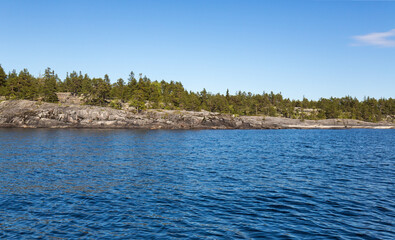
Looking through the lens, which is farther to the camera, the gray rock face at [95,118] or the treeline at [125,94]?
the treeline at [125,94]

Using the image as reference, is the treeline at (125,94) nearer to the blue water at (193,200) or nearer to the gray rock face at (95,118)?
the gray rock face at (95,118)

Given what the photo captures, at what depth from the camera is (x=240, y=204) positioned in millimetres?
18500

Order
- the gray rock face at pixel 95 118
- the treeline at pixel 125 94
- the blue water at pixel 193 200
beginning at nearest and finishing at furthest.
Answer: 1. the blue water at pixel 193 200
2. the gray rock face at pixel 95 118
3. the treeline at pixel 125 94

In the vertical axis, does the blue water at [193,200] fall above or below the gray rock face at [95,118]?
below

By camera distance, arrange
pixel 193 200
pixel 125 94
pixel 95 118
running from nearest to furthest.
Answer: pixel 193 200, pixel 95 118, pixel 125 94

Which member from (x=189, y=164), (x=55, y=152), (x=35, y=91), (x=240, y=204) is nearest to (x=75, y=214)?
(x=240, y=204)

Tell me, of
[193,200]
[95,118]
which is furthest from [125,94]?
[193,200]

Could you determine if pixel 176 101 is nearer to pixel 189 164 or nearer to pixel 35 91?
pixel 35 91

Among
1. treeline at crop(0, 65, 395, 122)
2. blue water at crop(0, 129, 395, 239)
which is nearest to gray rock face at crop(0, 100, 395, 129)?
treeline at crop(0, 65, 395, 122)

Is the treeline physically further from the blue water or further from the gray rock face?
the blue water

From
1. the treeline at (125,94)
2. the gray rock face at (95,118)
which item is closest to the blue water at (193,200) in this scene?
the gray rock face at (95,118)

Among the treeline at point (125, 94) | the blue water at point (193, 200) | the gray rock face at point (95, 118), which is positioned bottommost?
the blue water at point (193, 200)

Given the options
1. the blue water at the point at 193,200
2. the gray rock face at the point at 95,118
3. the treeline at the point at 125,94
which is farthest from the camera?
the treeline at the point at 125,94

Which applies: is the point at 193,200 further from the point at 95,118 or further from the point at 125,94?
the point at 125,94
